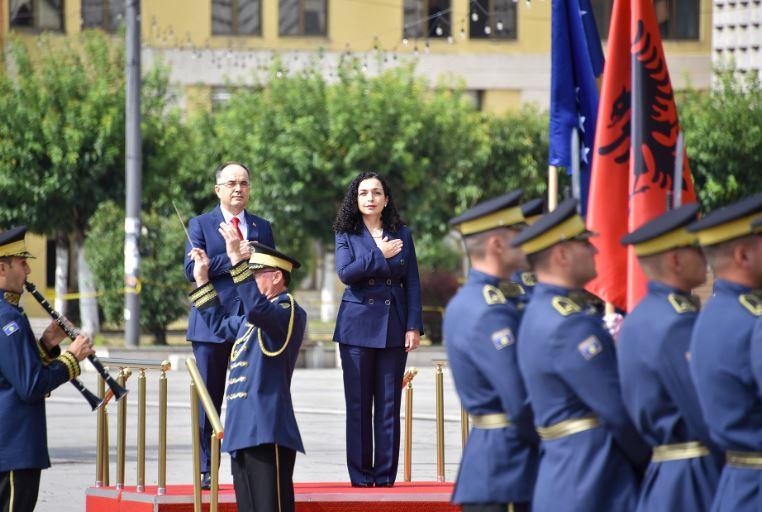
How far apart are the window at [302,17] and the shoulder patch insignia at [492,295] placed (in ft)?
129

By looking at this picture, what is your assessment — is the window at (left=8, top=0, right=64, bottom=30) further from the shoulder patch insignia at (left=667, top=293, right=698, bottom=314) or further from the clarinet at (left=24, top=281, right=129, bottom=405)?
the shoulder patch insignia at (left=667, top=293, right=698, bottom=314)

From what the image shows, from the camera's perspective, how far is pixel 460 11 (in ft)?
146

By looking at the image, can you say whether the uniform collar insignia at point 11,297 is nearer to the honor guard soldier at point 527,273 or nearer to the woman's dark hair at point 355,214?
the woman's dark hair at point 355,214

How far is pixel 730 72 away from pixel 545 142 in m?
4.53

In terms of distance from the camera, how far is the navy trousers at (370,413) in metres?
9.74

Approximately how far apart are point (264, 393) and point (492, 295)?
221cm

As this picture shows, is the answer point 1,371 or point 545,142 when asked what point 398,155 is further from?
point 1,371

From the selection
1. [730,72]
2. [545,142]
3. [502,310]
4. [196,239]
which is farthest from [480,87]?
[502,310]

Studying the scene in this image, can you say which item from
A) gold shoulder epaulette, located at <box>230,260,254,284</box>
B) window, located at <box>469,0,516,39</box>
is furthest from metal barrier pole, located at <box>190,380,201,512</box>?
window, located at <box>469,0,516,39</box>

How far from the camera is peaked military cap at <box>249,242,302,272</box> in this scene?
825cm

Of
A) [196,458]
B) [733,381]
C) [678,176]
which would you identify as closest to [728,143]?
[678,176]

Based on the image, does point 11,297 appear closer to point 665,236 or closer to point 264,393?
point 264,393

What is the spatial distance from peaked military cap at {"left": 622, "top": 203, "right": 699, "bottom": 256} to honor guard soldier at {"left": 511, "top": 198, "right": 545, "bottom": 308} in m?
0.75

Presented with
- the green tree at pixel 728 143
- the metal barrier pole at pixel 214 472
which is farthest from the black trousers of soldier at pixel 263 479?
the green tree at pixel 728 143
